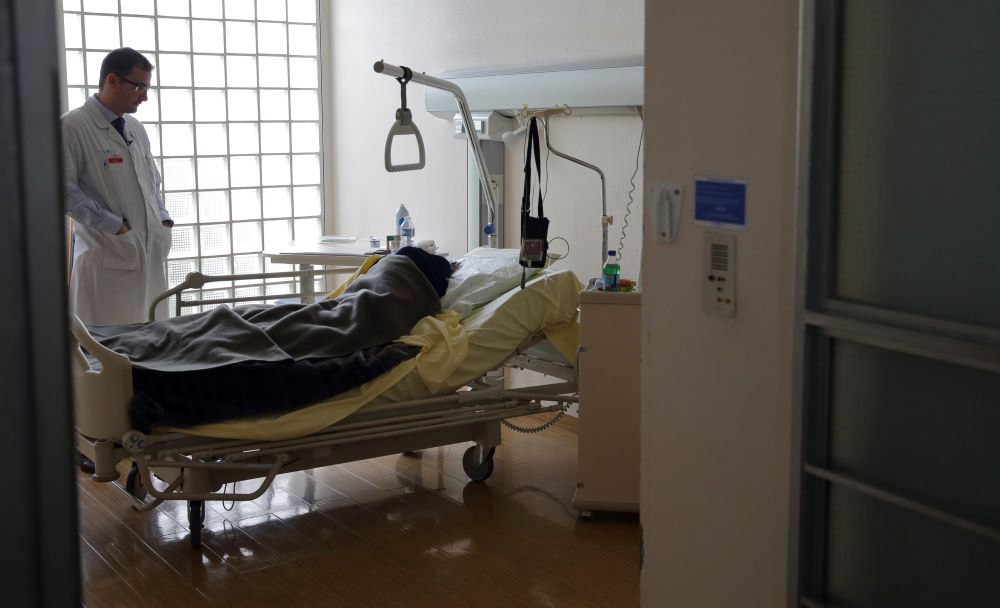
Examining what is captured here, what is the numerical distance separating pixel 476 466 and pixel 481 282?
2.19 feet

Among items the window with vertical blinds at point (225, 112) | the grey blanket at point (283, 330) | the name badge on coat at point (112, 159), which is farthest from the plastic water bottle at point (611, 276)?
the window with vertical blinds at point (225, 112)

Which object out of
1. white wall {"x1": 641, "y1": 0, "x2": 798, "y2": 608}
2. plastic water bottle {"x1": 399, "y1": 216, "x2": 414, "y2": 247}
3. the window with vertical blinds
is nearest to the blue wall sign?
white wall {"x1": 641, "y1": 0, "x2": 798, "y2": 608}

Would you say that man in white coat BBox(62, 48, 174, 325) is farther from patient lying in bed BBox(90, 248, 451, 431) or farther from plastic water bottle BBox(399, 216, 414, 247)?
plastic water bottle BBox(399, 216, 414, 247)

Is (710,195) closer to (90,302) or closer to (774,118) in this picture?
(774,118)

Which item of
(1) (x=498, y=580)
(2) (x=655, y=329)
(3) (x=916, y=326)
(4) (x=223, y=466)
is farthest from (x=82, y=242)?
(3) (x=916, y=326)

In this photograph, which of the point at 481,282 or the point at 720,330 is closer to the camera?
the point at 720,330

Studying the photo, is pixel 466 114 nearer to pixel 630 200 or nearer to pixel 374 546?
pixel 630 200

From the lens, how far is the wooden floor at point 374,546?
289cm

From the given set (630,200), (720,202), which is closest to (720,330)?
(720,202)

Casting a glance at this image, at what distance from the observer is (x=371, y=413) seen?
319 centimetres

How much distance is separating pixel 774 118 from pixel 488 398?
74.1 inches

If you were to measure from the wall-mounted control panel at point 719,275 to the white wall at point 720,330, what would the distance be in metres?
0.02

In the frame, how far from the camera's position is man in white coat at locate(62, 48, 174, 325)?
13.3ft

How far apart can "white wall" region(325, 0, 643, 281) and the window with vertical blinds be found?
0.19 m
